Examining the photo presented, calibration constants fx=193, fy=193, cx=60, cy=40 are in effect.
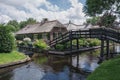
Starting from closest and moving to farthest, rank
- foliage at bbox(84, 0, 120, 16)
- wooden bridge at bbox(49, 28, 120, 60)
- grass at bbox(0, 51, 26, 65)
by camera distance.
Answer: grass at bbox(0, 51, 26, 65) → wooden bridge at bbox(49, 28, 120, 60) → foliage at bbox(84, 0, 120, 16)

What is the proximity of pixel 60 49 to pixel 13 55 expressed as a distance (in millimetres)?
10452

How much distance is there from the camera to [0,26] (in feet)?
76.8

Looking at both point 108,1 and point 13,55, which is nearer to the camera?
point 13,55

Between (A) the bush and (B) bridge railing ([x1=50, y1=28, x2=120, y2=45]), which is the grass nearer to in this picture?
(A) the bush

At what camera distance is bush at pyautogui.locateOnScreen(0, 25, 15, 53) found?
22.9 m

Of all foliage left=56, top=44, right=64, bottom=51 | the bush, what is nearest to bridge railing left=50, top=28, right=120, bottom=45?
foliage left=56, top=44, right=64, bottom=51

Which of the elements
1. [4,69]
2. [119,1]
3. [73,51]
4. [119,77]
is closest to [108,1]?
[119,1]

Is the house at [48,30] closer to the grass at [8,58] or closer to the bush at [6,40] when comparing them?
the bush at [6,40]

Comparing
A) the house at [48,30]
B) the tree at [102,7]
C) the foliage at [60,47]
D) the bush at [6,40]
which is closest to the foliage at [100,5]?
the tree at [102,7]

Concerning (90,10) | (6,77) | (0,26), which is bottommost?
(6,77)

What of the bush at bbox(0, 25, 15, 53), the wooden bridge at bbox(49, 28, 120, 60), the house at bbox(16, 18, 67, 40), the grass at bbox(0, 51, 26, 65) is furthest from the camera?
the house at bbox(16, 18, 67, 40)

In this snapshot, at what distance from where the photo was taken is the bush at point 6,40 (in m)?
22.9

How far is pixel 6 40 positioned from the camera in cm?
2319

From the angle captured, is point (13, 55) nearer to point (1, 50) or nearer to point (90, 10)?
point (1, 50)
